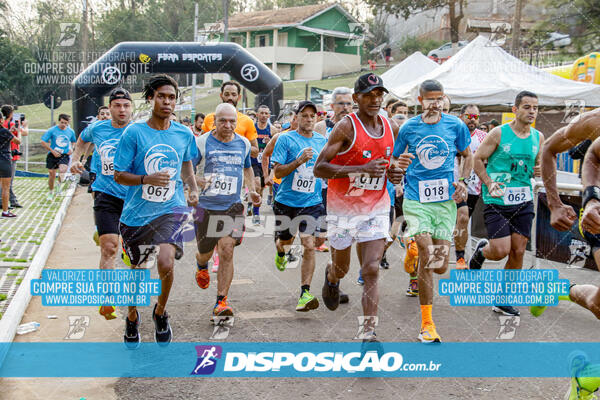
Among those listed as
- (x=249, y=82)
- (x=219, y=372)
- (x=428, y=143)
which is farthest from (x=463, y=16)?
(x=219, y=372)

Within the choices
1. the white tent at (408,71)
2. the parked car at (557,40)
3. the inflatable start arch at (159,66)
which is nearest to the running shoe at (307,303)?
the inflatable start arch at (159,66)

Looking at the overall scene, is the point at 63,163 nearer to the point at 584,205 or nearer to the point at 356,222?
the point at 356,222

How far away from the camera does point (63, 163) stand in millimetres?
15180

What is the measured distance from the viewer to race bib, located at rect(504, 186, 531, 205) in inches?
228

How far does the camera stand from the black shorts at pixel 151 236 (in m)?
4.79

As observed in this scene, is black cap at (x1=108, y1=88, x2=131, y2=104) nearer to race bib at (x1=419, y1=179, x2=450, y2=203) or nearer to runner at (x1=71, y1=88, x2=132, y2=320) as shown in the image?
runner at (x1=71, y1=88, x2=132, y2=320)

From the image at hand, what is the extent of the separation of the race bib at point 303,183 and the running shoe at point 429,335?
6.72ft

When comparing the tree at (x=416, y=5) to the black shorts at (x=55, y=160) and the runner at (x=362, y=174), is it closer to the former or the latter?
the black shorts at (x=55, y=160)

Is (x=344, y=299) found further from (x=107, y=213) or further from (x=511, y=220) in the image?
(x=107, y=213)

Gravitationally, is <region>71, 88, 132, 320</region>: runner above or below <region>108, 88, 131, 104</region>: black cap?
below

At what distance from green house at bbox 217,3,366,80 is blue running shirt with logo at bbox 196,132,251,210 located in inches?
1383

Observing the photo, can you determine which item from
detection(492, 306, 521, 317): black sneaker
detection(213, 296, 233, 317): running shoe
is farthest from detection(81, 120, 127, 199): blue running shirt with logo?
detection(492, 306, 521, 317): black sneaker

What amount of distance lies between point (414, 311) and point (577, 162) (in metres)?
10.9

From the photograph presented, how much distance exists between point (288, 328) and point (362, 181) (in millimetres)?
1516
